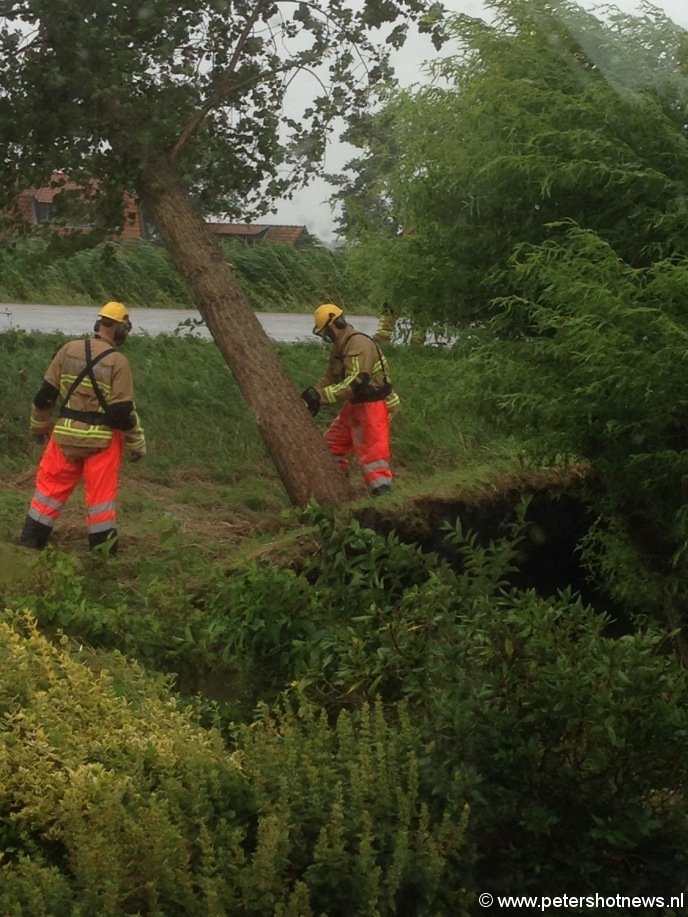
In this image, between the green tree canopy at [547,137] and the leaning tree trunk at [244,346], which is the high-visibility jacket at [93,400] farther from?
the green tree canopy at [547,137]

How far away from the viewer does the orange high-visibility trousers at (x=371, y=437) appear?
1136 cm

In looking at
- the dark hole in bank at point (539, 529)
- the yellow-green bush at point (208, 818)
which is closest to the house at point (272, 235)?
the dark hole in bank at point (539, 529)

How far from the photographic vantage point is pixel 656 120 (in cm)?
655

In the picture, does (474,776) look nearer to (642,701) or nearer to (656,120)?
(642,701)

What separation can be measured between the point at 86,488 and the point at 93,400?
586 millimetres

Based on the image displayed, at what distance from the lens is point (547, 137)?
6711 mm

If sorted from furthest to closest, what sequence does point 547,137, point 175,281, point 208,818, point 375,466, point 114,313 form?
point 175,281 < point 375,466 < point 114,313 < point 547,137 < point 208,818

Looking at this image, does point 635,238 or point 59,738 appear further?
point 635,238

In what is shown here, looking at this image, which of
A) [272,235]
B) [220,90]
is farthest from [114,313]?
[272,235]

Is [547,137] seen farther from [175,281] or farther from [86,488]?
[175,281]

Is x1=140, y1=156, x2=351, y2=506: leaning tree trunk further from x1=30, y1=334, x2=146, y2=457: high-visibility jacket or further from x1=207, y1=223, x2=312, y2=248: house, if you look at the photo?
x1=207, y1=223, x2=312, y2=248: house

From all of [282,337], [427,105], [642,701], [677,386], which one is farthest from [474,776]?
[282,337]

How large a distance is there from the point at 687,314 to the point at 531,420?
1.00 meters

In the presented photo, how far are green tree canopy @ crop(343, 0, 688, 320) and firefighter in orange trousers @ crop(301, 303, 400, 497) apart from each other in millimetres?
3679
